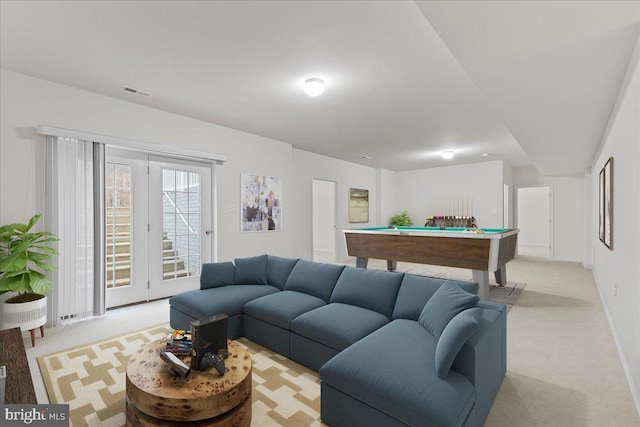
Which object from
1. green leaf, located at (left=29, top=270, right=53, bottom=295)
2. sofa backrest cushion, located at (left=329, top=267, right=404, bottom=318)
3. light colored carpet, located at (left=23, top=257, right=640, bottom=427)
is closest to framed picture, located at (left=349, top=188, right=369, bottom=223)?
light colored carpet, located at (left=23, top=257, right=640, bottom=427)

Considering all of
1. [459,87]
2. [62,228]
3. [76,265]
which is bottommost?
[76,265]

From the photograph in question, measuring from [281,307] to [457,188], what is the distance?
7.31 m

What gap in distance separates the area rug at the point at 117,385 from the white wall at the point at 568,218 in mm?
8316

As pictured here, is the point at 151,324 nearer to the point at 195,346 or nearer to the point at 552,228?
the point at 195,346

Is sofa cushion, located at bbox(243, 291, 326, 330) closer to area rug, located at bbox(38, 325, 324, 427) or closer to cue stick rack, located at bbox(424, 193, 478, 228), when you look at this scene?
area rug, located at bbox(38, 325, 324, 427)

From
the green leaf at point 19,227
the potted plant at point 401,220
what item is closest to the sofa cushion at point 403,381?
the green leaf at point 19,227

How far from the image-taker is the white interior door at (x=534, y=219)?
1020 centimetres

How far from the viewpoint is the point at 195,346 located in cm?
172

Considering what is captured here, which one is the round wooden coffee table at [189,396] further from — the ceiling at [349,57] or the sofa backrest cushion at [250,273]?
the ceiling at [349,57]

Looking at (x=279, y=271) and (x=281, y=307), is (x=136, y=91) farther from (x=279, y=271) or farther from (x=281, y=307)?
(x=281, y=307)

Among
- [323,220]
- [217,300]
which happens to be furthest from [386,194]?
[217,300]

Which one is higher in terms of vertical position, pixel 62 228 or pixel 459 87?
pixel 459 87

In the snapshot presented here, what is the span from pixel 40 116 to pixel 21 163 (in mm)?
530

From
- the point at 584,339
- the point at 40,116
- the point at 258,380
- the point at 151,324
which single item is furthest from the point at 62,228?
the point at 584,339
